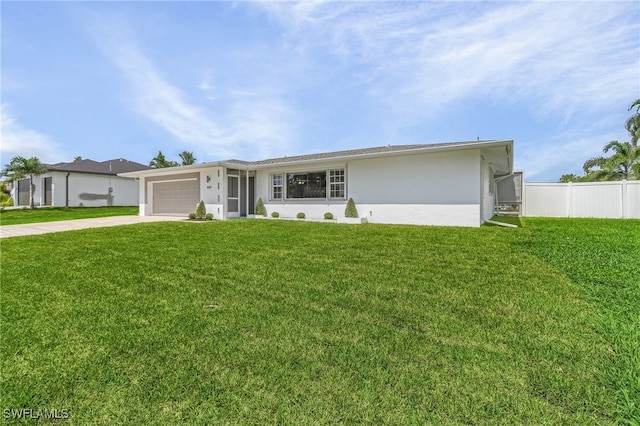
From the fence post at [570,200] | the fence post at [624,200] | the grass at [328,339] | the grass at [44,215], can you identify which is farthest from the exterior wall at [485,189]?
the grass at [44,215]

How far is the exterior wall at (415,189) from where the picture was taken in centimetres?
1118

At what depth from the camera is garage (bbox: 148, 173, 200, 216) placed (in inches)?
689

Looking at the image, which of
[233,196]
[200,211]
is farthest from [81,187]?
[233,196]

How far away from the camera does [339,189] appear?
14078 mm

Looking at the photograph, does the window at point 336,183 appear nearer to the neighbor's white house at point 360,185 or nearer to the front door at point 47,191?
the neighbor's white house at point 360,185

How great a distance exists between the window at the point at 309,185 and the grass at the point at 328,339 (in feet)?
27.3

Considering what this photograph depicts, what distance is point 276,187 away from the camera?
1597cm

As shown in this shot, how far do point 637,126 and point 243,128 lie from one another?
85.8 ft

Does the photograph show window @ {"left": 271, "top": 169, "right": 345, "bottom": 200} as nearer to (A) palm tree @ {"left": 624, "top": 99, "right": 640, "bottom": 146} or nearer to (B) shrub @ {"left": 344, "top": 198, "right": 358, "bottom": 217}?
(B) shrub @ {"left": 344, "top": 198, "right": 358, "bottom": 217}

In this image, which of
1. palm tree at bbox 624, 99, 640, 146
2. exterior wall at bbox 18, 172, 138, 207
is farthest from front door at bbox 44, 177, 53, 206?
palm tree at bbox 624, 99, 640, 146

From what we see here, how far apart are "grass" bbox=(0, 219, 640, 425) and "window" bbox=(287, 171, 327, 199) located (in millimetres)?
8808

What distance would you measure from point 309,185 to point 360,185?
2.80 meters

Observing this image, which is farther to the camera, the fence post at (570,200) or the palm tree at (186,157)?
the palm tree at (186,157)

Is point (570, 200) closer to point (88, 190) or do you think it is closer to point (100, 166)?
point (88, 190)
